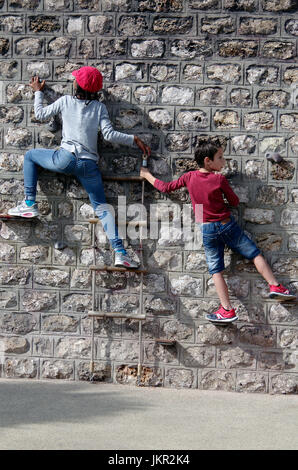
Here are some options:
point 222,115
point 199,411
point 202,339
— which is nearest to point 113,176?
point 222,115

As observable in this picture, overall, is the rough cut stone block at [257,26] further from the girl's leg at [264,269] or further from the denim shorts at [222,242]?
the girl's leg at [264,269]

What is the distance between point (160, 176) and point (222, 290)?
3.20 ft

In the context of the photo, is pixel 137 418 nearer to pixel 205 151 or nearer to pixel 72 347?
pixel 72 347

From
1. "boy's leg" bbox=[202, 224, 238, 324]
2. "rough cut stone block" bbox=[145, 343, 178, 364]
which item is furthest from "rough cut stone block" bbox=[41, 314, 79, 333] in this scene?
"boy's leg" bbox=[202, 224, 238, 324]

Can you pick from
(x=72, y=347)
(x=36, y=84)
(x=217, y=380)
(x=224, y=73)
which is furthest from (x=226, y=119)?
(x=72, y=347)

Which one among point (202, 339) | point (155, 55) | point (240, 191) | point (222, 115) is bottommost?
point (202, 339)

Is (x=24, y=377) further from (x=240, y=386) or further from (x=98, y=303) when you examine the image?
(x=240, y=386)

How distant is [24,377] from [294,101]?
9.56 feet

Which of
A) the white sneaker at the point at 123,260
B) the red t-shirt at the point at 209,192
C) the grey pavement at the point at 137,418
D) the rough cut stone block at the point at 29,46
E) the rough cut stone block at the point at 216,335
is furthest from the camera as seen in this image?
the rough cut stone block at the point at 29,46

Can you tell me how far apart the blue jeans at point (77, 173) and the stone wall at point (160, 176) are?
0.14 metres

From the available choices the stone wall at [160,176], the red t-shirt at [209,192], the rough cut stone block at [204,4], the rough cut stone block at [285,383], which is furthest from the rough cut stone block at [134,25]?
the rough cut stone block at [285,383]

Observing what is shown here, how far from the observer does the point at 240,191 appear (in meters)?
5.00

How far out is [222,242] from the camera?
194 inches

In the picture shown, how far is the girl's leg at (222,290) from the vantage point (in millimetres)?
4848
